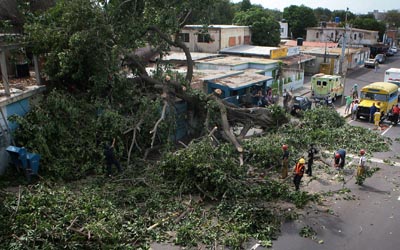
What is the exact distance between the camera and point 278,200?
1278 centimetres

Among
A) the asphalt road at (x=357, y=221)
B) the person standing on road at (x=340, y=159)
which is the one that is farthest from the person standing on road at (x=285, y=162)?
the person standing on road at (x=340, y=159)

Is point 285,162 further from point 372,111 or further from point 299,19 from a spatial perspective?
point 299,19

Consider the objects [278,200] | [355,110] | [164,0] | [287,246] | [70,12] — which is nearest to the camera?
[287,246]

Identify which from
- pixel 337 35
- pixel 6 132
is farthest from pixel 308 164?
pixel 337 35

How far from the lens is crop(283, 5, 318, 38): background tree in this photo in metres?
70.0

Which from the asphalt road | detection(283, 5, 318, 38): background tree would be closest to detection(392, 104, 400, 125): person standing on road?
the asphalt road

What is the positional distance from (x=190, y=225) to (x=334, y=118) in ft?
44.5

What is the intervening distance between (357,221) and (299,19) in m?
63.7

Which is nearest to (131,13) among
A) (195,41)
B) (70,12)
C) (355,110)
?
(70,12)

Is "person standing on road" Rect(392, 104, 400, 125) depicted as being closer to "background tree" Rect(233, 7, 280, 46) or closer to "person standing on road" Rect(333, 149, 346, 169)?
"person standing on road" Rect(333, 149, 346, 169)

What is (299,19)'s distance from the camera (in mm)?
70000

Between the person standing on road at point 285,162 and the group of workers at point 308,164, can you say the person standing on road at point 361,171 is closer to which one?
the group of workers at point 308,164

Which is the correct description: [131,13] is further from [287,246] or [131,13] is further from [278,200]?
[287,246]

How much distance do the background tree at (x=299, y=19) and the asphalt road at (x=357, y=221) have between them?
193ft
